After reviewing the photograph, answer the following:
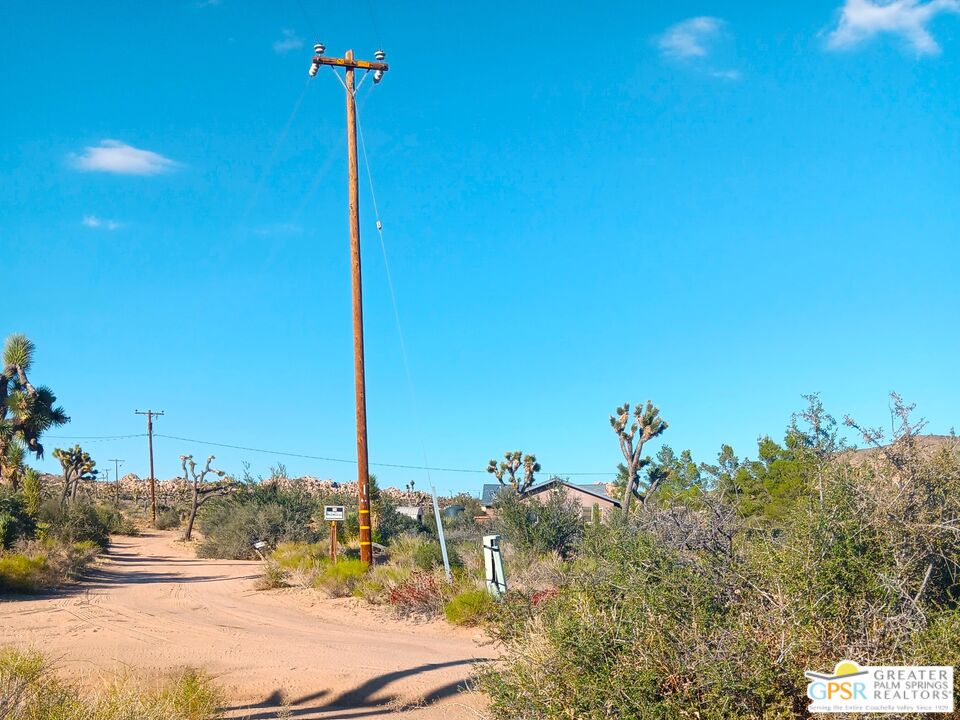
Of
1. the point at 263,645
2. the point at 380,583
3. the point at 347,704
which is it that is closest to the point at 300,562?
the point at 380,583

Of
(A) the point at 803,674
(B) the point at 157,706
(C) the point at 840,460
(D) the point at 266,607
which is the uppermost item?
(C) the point at 840,460

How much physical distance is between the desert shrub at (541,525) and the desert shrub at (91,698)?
11.7 m

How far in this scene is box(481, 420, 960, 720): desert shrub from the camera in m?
5.38

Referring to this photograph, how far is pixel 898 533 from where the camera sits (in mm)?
6023

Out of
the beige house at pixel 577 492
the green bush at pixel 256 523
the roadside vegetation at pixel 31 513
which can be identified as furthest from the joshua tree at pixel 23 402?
the beige house at pixel 577 492

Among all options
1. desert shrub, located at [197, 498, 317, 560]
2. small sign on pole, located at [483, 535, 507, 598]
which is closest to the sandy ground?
small sign on pole, located at [483, 535, 507, 598]

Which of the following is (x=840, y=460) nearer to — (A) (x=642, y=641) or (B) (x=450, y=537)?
(A) (x=642, y=641)

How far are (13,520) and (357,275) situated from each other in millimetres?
11161

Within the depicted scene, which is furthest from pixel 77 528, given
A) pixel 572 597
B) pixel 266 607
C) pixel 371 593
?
pixel 572 597

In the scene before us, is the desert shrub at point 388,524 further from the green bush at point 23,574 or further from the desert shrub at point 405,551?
the green bush at point 23,574

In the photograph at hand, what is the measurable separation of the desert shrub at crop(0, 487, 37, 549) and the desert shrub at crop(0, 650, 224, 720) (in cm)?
1505

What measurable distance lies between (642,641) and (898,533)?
6.72 ft

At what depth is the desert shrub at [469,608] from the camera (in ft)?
49.7

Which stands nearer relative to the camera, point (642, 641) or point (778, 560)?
point (642, 641)
